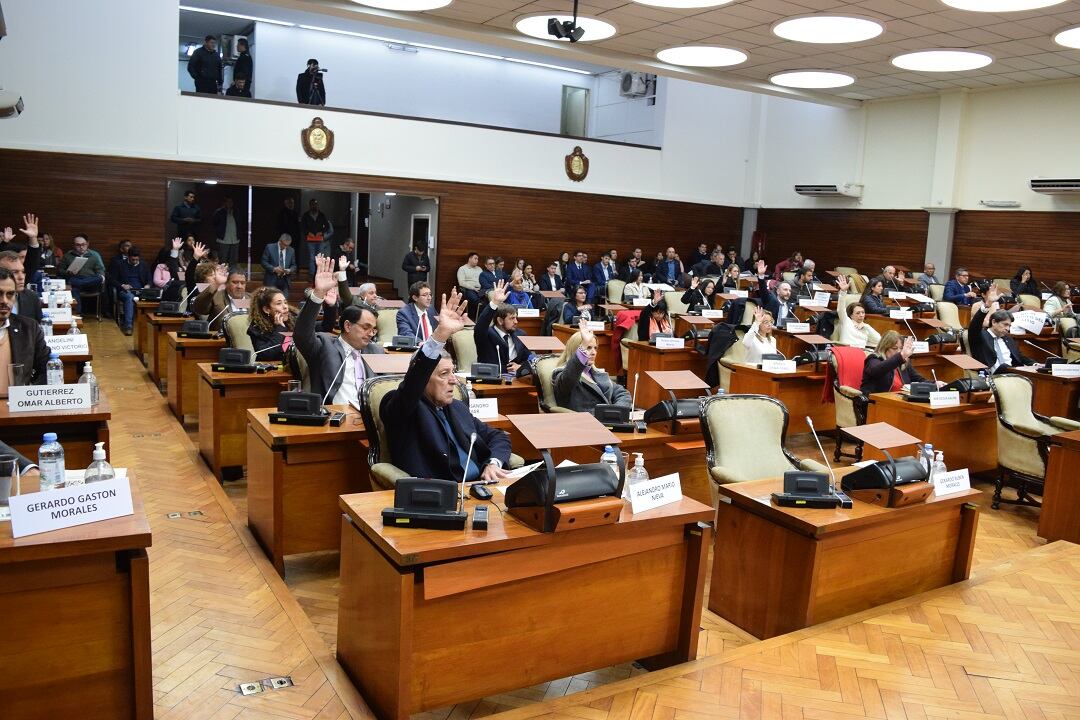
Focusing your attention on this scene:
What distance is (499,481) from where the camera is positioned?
134 inches

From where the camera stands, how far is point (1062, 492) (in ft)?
16.6

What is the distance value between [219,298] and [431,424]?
15.3ft

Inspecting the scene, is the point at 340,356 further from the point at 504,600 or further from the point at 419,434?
the point at 504,600

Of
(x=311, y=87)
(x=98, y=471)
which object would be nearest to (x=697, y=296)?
(x=311, y=87)

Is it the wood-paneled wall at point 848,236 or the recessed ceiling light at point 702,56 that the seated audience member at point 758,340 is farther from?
the wood-paneled wall at point 848,236

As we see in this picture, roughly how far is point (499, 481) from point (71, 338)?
338 centimetres

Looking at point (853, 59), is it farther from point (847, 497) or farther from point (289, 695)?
point (289, 695)

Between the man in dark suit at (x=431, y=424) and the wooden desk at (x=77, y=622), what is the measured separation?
118 cm

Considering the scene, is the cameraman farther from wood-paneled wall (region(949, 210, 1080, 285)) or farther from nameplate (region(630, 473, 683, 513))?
nameplate (region(630, 473, 683, 513))

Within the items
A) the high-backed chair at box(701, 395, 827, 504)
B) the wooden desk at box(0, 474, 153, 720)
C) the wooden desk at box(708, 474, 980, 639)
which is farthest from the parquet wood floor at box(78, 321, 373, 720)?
the high-backed chair at box(701, 395, 827, 504)


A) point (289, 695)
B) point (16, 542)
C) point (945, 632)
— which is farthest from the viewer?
point (945, 632)

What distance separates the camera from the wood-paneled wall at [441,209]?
1220 cm

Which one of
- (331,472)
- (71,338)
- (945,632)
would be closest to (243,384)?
(71,338)

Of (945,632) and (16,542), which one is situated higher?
(16,542)
